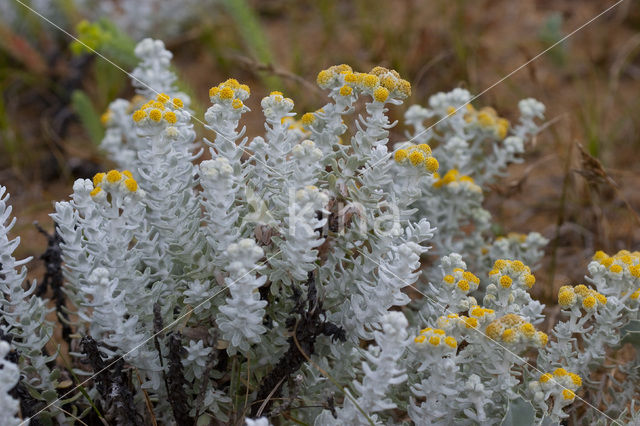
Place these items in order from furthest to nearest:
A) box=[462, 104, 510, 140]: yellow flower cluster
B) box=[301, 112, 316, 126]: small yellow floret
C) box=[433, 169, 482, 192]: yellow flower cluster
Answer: box=[462, 104, 510, 140]: yellow flower cluster → box=[433, 169, 482, 192]: yellow flower cluster → box=[301, 112, 316, 126]: small yellow floret

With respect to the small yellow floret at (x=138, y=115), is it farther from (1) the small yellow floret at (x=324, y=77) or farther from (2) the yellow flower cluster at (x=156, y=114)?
(1) the small yellow floret at (x=324, y=77)

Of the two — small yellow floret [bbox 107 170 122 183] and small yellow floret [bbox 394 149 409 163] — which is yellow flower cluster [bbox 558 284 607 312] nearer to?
small yellow floret [bbox 394 149 409 163]

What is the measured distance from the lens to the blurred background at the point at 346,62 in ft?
9.38

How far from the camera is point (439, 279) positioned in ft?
6.29

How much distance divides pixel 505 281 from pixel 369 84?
0.54m

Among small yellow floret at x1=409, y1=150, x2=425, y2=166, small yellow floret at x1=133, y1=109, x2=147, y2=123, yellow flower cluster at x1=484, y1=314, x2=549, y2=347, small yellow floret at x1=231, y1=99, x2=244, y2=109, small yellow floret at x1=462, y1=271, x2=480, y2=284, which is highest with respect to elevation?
small yellow floret at x1=231, y1=99, x2=244, y2=109

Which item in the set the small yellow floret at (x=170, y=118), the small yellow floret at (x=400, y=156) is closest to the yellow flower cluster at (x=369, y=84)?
the small yellow floret at (x=400, y=156)

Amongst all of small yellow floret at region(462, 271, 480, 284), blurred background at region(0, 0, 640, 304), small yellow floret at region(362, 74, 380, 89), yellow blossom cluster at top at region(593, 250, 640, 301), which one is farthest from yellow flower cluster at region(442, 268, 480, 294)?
blurred background at region(0, 0, 640, 304)

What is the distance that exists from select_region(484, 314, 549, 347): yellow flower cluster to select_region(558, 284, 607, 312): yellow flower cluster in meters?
0.14

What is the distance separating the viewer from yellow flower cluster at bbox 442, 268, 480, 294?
1424 millimetres

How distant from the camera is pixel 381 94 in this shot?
1462 mm

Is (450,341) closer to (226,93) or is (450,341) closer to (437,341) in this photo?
(437,341)

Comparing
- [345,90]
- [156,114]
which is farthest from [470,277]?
[156,114]

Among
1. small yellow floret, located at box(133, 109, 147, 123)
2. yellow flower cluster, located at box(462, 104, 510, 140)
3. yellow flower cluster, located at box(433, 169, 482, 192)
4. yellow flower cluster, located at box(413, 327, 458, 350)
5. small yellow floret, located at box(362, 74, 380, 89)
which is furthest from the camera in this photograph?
yellow flower cluster, located at box(462, 104, 510, 140)
